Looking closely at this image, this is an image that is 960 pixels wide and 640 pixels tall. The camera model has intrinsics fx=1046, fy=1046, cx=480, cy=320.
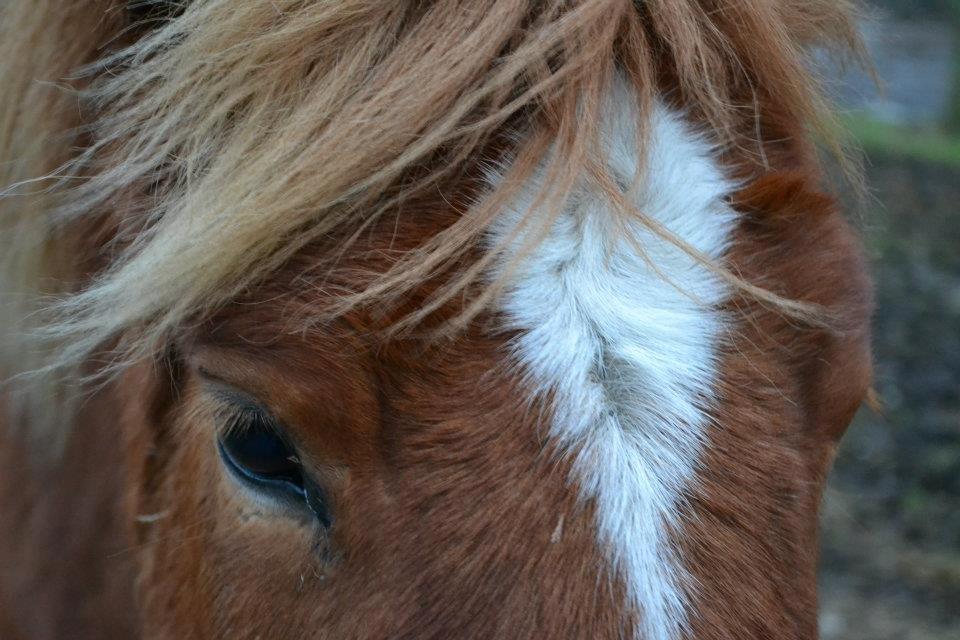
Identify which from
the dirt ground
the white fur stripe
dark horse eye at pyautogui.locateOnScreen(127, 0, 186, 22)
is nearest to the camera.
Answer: the white fur stripe

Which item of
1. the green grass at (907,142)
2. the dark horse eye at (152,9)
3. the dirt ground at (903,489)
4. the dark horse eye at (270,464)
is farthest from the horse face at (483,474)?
the green grass at (907,142)

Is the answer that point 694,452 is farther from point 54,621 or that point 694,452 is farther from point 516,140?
point 54,621

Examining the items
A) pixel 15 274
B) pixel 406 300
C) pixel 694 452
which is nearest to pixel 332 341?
pixel 406 300

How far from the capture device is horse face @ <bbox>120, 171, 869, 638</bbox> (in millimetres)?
1272

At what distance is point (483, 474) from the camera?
1309 millimetres

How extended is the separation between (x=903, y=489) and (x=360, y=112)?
4.67 m

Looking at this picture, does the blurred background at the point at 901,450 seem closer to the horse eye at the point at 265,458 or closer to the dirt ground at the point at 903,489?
the dirt ground at the point at 903,489

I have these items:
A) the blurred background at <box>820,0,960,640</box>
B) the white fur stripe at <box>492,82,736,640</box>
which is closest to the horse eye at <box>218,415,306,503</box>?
the white fur stripe at <box>492,82,736,640</box>

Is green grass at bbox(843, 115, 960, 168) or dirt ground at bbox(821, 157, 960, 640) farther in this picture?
green grass at bbox(843, 115, 960, 168)

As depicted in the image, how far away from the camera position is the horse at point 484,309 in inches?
51.1

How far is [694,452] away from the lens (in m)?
1.32

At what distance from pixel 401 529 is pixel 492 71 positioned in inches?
24.5

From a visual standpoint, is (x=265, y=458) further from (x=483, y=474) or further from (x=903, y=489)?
(x=903, y=489)

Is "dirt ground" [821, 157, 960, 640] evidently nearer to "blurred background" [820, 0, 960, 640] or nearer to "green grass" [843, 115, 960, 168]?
"blurred background" [820, 0, 960, 640]
